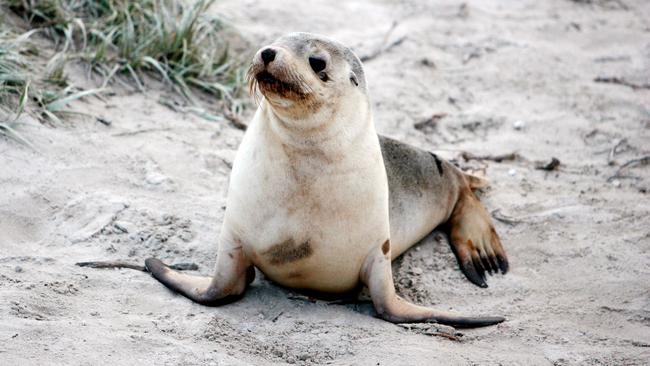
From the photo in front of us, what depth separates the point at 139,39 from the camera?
512 centimetres

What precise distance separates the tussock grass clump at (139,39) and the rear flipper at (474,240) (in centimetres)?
168

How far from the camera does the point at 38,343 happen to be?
8.42 ft

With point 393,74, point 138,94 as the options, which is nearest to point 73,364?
point 138,94

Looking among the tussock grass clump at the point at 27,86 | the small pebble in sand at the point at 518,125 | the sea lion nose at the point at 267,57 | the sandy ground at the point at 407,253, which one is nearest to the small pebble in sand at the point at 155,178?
the sandy ground at the point at 407,253

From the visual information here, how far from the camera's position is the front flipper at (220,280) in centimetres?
322

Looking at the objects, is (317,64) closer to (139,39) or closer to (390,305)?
(390,305)

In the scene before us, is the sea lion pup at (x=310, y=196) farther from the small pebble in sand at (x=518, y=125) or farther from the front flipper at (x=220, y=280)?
the small pebble in sand at (x=518, y=125)

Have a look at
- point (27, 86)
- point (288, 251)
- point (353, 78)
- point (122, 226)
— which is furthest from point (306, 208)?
point (27, 86)

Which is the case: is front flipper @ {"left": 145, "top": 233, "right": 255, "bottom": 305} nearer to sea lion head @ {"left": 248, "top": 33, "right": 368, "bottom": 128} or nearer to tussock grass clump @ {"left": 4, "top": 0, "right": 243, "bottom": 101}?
sea lion head @ {"left": 248, "top": 33, "right": 368, "bottom": 128}

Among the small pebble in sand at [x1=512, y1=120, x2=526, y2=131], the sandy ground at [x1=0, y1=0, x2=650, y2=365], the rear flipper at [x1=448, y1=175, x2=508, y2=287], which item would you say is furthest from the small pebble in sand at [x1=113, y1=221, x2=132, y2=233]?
the small pebble in sand at [x1=512, y1=120, x2=526, y2=131]

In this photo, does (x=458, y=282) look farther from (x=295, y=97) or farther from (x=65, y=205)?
(x=65, y=205)

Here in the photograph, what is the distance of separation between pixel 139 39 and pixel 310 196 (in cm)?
248

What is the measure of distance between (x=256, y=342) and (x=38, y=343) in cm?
76

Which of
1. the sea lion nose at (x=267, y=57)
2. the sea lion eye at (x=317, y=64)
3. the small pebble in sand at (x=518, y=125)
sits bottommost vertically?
the small pebble in sand at (x=518, y=125)
